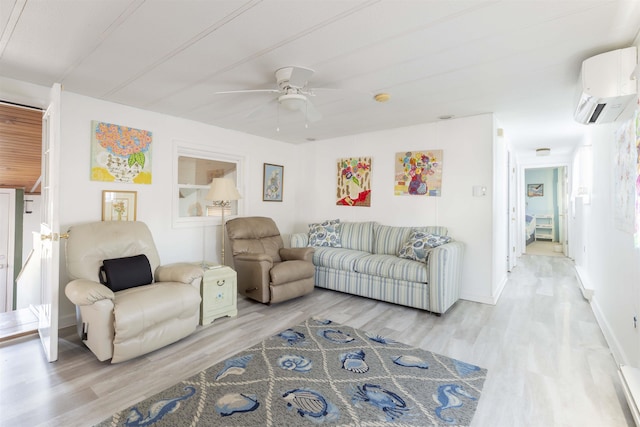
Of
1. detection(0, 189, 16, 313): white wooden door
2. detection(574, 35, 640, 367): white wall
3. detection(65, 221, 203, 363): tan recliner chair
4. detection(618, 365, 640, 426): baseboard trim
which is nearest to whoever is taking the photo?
detection(618, 365, 640, 426): baseboard trim

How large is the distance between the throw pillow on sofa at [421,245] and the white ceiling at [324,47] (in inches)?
59.1

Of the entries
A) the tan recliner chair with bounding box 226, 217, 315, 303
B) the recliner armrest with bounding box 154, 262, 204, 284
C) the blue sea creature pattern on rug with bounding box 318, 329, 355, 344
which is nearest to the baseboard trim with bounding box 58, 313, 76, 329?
the recliner armrest with bounding box 154, 262, 204, 284

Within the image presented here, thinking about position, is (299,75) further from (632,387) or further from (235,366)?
(632,387)

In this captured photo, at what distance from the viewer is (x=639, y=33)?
1.81 meters

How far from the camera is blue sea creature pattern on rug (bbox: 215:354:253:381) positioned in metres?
2.08

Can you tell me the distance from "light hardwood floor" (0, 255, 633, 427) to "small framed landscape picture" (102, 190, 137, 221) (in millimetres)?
1187

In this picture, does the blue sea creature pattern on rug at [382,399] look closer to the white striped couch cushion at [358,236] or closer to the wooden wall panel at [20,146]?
the white striped couch cushion at [358,236]

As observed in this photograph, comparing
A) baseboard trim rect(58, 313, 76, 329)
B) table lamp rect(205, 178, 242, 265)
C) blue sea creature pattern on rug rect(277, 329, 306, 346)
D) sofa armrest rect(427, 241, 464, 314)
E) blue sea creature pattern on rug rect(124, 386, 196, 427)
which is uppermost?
table lamp rect(205, 178, 242, 265)

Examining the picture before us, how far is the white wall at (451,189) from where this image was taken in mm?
3592

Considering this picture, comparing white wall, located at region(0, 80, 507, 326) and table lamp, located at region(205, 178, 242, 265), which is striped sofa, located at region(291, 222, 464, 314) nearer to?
white wall, located at region(0, 80, 507, 326)

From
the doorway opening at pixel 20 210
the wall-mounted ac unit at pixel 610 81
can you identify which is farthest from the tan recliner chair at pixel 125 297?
the wall-mounted ac unit at pixel 610 81

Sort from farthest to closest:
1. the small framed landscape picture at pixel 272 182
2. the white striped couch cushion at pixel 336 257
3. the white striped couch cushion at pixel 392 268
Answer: the small framed landscape picture at pixel 272 182 → the white striped couch cushion at pixel 336 257 → the white striped couch cushion at pixel 392 268

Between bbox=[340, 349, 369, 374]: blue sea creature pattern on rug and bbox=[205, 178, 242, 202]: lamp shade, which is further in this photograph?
bbox=[205, 178, 242, 202]: lamp shade

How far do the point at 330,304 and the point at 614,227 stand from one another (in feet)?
9.15
